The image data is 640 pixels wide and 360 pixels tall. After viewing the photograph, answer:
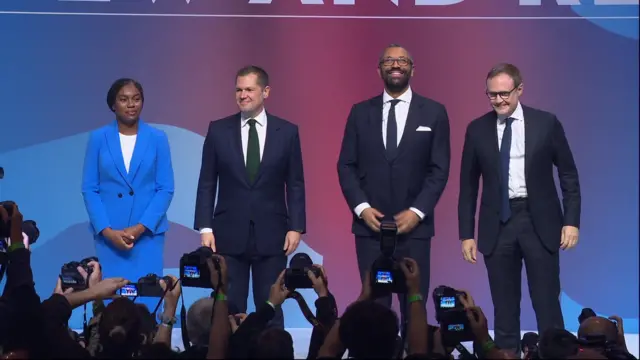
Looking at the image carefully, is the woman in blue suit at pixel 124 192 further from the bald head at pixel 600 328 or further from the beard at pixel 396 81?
the bald head at pixel 600 328

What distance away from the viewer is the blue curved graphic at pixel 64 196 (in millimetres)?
7449

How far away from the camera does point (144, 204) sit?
6.00 meters

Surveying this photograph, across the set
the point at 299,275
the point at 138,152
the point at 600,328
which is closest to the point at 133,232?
the point at 138,152

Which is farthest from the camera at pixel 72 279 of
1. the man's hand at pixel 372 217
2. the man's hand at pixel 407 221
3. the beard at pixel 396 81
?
the beard at pixel 396 81

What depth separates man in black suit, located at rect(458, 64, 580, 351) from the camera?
548 centimetres

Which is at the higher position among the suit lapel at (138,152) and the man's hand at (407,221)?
the suit lapel at (138,152)

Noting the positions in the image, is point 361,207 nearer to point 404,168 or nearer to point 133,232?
point 404,168

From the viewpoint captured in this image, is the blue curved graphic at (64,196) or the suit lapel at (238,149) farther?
the blue curved graphic at (64,196)

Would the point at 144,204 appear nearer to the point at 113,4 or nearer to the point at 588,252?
the point at 113,4

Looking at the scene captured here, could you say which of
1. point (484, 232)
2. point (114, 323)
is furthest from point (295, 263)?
point (484, 232)

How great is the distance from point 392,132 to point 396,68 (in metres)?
0.33

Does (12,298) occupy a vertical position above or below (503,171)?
below

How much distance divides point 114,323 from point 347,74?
3878mm

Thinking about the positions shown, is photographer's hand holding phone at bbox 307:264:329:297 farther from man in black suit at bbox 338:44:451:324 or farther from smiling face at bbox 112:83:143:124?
smiling face at bbox 112:83:143:124
